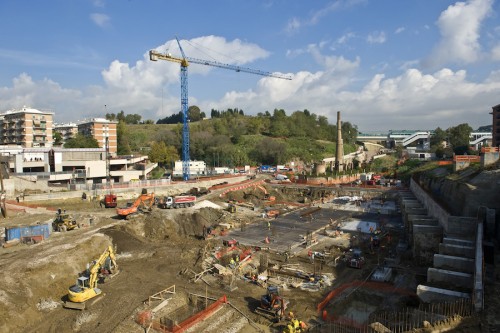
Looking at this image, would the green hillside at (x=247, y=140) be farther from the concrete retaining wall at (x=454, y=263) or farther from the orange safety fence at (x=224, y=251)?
the concrete retaining wall at (x=454, y=263)

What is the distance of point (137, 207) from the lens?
3528 centimetres

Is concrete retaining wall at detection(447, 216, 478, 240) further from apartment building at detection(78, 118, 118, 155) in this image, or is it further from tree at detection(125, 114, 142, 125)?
tree at detection(125, 114, 142, 125)

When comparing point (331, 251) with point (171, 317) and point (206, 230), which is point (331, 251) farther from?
point (171, 317)

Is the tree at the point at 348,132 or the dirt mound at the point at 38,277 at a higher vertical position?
the tree at the point at 348,132

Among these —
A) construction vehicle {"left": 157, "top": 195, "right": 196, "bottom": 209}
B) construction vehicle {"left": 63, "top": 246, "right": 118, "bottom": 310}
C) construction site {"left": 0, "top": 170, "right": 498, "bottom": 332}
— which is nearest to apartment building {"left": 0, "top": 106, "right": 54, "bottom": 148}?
construction site {"left": 0, "top": 170, "right": 498, "bottom": 332}

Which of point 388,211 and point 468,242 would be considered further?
point 388,211

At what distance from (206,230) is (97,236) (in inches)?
366

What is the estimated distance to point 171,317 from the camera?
1666 centimetres

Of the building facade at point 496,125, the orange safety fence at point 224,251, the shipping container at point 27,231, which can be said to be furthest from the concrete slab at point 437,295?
the building facade at point 496,125

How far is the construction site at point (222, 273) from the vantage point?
51.7 ft

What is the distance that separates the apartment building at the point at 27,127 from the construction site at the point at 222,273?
130ft

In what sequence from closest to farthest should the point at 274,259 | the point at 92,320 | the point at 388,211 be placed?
the point at 92,320
the point at 274,259
the point at 388,211

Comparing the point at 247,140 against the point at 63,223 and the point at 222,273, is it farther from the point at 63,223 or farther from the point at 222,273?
the point at 222,273

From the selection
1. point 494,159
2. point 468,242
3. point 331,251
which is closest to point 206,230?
point 331,251
